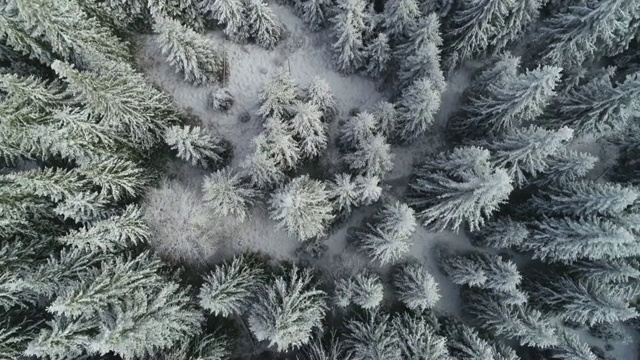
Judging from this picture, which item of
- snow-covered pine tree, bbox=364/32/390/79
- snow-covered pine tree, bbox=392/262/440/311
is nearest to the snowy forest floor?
snow-covered pine tree, bbox=364/32/390/79

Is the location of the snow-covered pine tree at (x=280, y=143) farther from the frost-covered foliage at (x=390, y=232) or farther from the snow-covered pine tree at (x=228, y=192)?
the frost-covered foliage at (x=390, y=232)

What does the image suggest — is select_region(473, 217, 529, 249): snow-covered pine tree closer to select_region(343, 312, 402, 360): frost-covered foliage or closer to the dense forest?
the dense forest

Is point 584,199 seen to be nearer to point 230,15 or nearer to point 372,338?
point 372,338

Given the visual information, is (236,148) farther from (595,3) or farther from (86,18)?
(595,3)

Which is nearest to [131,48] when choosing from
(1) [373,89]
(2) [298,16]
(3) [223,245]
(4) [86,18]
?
(4) [86,18]

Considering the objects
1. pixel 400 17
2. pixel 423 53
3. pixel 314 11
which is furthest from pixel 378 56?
pixel 314 11

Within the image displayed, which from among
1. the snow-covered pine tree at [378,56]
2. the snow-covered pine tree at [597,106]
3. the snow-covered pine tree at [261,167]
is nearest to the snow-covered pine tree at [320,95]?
the snow-covered pine tree at [378,56]

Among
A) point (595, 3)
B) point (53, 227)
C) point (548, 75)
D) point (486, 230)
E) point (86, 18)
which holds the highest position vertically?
point (595, 3)
